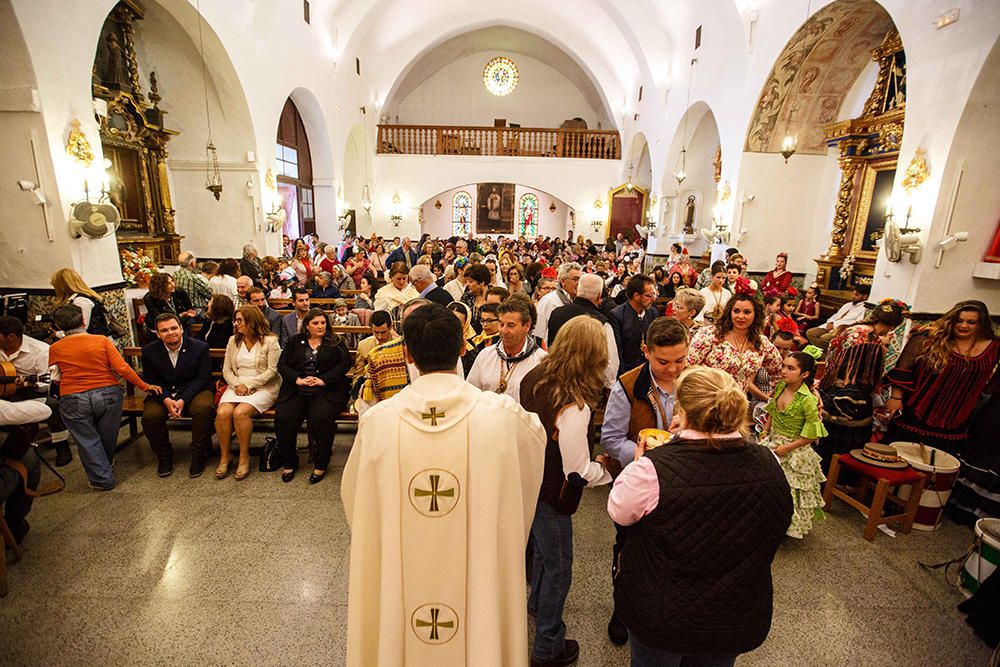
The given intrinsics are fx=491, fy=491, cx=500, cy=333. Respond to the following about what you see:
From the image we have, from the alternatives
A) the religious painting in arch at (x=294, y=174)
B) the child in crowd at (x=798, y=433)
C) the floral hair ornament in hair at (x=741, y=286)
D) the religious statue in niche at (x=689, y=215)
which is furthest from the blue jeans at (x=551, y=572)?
the religious statue in niche at (x=689, y=215)

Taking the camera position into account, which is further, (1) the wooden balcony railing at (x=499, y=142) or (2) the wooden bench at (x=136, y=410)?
(1) the wooden balcony railing at (x=499, y=142)

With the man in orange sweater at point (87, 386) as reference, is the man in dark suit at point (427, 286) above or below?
above

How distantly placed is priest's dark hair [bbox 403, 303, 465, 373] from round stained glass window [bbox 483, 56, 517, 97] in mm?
23501

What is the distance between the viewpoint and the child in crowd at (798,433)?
10.5ft

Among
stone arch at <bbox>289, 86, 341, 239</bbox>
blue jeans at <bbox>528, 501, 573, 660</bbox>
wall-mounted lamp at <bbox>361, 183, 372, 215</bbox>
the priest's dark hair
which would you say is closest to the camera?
the priest's dark hair

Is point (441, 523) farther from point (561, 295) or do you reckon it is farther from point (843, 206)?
point (843, 206)

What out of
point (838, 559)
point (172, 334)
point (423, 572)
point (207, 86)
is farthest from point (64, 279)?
point (838, 559)

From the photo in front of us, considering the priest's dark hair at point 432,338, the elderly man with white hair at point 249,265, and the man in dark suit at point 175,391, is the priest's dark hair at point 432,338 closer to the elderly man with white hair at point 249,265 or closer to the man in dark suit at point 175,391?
the man in dark suit at point 175,391

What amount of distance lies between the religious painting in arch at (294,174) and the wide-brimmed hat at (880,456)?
12766mm

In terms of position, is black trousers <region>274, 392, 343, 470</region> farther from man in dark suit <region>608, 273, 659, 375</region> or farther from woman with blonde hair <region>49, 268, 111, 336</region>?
man in dark suit <region>608, 273, 659, 375</region>

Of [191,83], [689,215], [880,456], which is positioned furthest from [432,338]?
[689,215]

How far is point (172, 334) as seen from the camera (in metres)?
4.23

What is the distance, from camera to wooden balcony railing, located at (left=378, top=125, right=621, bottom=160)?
18.5 m

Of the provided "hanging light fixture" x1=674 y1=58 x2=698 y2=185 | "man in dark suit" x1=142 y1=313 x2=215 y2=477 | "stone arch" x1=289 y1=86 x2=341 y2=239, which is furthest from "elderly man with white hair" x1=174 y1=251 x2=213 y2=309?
"hanging light fixture" x1=674 y1=58 x2=698 y2=185
